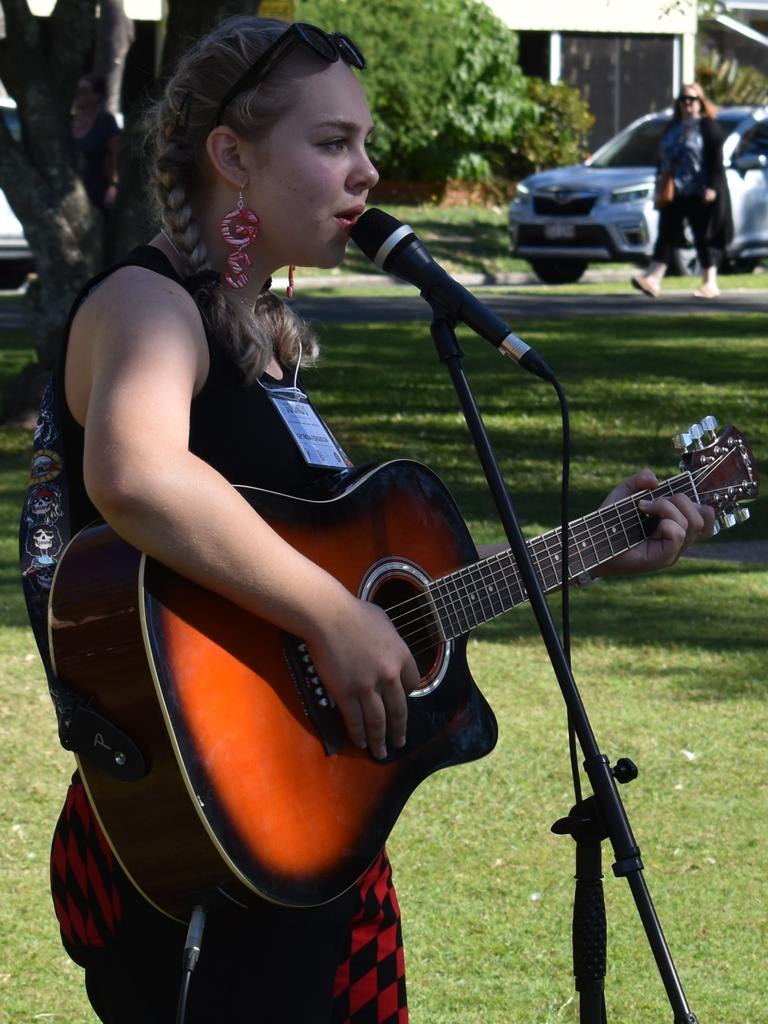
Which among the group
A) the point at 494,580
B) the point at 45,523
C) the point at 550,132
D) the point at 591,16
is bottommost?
the point at 550,132

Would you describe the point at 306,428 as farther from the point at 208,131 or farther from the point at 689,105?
the point at 689,105

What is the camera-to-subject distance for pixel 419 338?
48.4ft

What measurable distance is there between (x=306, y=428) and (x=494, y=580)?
0.45 m

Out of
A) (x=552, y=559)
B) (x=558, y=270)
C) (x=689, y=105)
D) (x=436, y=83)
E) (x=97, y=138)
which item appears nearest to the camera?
(x=552, y=559)

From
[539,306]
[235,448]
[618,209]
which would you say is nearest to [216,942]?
[235,448]

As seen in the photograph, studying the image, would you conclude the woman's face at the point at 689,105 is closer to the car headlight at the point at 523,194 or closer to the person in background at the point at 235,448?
the car headlight at the point at 523,194

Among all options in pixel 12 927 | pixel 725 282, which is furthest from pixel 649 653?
pixel 725 282

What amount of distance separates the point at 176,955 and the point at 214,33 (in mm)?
1322

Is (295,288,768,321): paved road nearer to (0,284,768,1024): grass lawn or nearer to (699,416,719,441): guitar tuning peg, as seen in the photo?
(0,284,768,1024): grass lawn

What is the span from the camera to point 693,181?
1761 centimetres

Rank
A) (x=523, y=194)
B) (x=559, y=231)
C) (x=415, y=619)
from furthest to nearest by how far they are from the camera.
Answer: (x=523, y=194)
(x=559, y=231)
(x=415, y=619)

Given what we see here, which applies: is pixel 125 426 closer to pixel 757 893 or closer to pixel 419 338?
pixel 757 893

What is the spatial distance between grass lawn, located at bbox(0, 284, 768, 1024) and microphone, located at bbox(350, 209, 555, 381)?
184 centimetres

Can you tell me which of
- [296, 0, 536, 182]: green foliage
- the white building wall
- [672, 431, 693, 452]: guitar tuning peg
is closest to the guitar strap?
[672, 431, 693, 452]: guitar tuning peg
